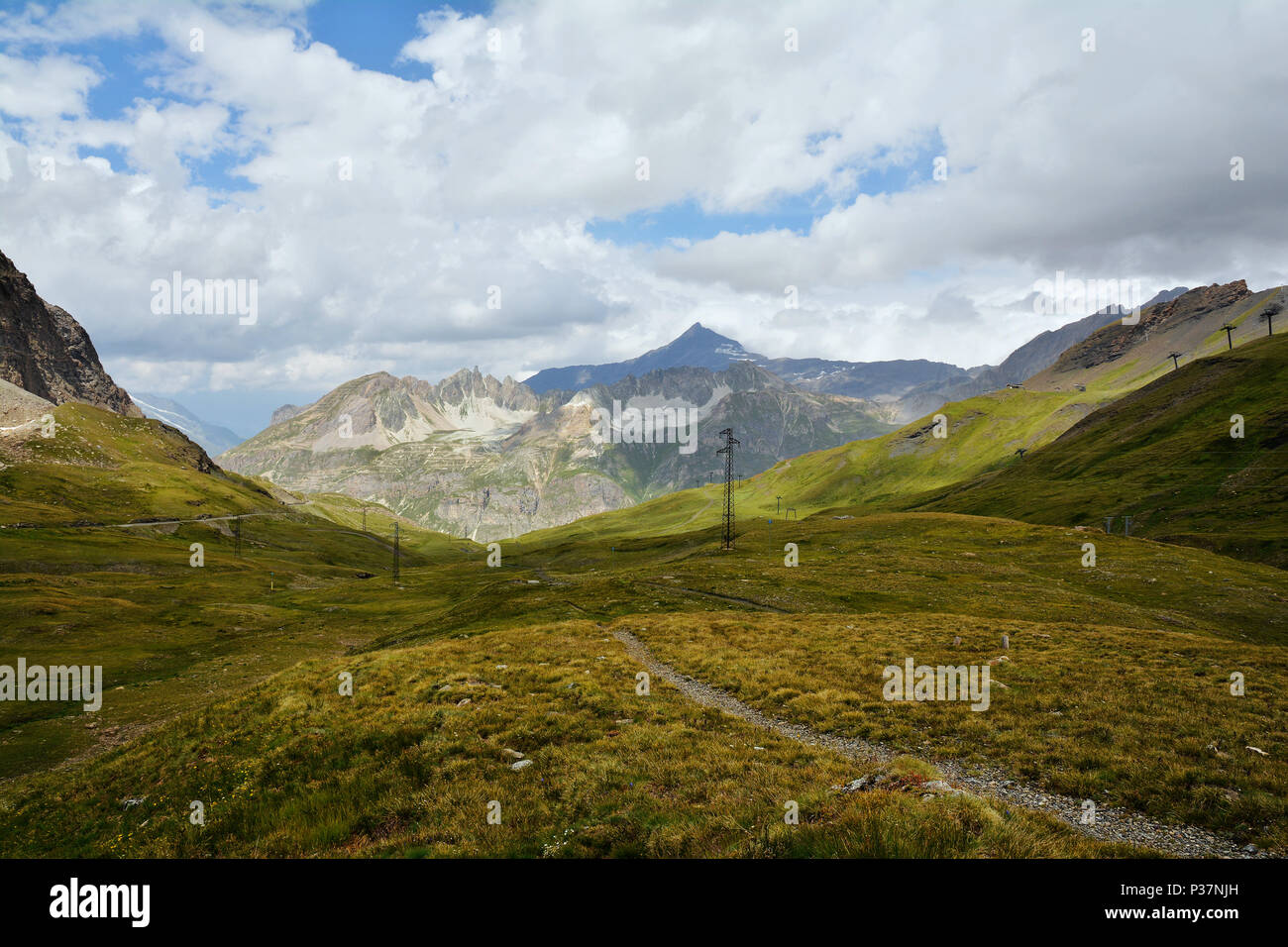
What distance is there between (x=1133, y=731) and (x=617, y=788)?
16281 mm

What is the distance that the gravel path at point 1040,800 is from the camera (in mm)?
12414

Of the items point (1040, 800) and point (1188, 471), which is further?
point (1188, 471)

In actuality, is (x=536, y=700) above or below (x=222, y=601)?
above

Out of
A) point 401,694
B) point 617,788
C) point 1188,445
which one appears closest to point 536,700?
point 401,694

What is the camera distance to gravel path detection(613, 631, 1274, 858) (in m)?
12.4

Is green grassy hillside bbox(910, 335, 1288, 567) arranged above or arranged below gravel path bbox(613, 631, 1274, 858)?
above

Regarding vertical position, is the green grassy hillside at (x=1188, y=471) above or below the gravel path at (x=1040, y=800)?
above

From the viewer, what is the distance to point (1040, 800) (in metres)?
14.8

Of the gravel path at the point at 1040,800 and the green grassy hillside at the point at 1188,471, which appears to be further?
the green grassy hillside at the point at 1188,471

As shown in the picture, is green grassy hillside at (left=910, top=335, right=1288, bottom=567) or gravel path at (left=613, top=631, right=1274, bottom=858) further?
green grassy hillside at (left=910, top=335, right=1288, bottom=567)

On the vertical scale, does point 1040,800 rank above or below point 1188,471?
below
